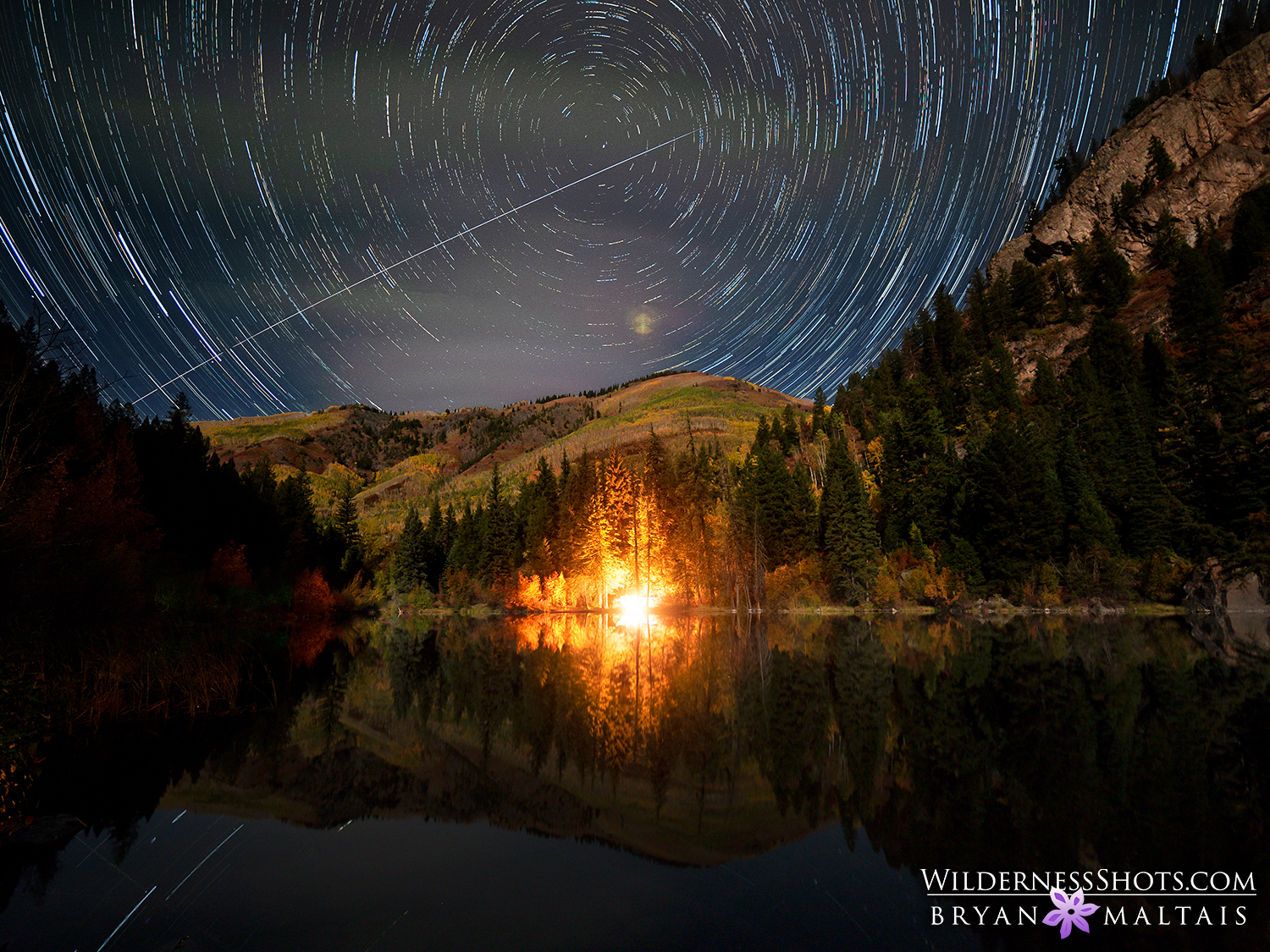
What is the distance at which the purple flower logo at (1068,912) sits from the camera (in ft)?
16.5

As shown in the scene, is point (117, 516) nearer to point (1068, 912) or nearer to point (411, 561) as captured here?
point (1068, 912)

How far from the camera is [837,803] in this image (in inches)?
313

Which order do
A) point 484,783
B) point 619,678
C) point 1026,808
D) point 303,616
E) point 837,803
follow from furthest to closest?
point 303,616, point 619,678, point 484,783, point 837,803, point 1026,808

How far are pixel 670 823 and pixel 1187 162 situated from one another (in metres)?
167

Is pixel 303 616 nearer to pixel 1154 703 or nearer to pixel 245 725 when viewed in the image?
pixel 245 725

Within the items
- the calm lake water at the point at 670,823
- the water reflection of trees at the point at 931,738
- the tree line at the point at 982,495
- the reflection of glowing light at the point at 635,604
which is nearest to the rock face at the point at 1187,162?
the tree line at the point at 982,495

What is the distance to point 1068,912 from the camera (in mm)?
5188

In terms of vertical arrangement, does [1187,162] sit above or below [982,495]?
above

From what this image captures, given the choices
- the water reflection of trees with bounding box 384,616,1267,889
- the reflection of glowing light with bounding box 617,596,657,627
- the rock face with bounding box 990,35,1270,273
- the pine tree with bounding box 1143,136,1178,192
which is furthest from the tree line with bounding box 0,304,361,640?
the pine tree with bounding box 1143,136,1178,192

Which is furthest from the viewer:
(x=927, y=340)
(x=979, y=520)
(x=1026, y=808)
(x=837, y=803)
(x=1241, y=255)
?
(x=927, y=340)

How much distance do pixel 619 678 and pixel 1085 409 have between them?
76608mm

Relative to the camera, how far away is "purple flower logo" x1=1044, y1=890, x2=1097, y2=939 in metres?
5.02

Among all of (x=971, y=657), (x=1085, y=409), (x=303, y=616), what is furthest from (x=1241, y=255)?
(x=303, y=616)

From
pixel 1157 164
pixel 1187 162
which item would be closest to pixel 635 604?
pixel 1157 164
